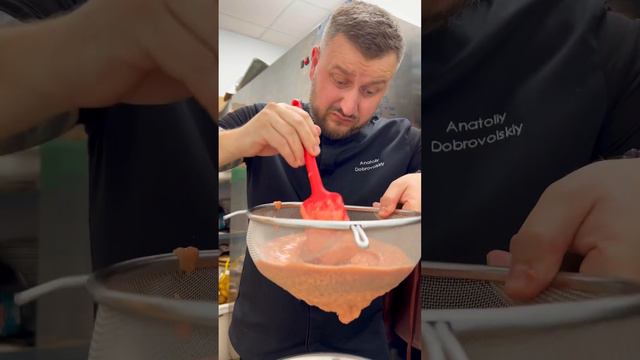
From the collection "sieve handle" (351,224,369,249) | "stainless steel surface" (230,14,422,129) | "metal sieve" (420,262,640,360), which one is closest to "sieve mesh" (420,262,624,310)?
A: "metal sieve" (420,262,640,360)

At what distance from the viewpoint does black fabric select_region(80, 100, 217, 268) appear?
0.49 meters

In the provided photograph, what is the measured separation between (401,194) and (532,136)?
30 cm

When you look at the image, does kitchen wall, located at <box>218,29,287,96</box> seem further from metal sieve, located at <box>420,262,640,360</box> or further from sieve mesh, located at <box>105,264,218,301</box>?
metal sieve, located at <box>420,262,640,360</box>

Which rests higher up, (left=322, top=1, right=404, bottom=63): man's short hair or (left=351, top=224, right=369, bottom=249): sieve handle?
(left=322, top=1, right=404, bottom=63): man's short hair

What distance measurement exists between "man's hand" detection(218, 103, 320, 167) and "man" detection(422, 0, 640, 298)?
31 centimetres

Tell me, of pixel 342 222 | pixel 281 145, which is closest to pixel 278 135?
pixel 281 145

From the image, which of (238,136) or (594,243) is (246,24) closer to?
(238,136)

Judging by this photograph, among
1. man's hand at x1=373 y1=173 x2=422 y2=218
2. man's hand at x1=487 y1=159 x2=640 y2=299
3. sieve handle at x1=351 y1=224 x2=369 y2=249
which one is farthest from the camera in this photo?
man's hand at x1=373 y1=173 x2=422 y2=218

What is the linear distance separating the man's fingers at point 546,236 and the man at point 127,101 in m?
0.45

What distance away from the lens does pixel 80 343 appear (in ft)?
1.60

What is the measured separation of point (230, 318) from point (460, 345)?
48 cm

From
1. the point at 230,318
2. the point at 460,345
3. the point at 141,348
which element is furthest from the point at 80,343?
the point at 460,345

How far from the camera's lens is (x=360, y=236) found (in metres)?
0.59

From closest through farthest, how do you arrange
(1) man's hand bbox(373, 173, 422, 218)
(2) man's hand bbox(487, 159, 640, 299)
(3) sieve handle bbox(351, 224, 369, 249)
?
(2) man's hand bbox(487, 159, 640, 299), (3) sieve handle bbox(351, 224, 369, 249), (1) man's hand bbox(373, 173, 422, 218)
